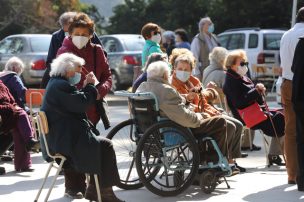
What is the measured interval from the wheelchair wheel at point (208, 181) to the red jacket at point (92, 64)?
1.27 meters

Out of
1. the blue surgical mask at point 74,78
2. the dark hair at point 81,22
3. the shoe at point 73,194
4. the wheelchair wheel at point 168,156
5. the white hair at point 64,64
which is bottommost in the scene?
the shoe at point 73,194

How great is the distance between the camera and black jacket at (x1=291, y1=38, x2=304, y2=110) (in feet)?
25.5

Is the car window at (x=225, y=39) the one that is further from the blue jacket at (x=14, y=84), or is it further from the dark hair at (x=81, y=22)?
the dark hair at (x=81, y=22)

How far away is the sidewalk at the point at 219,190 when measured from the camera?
25.5 feet

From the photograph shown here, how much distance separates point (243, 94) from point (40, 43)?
41.9 ft

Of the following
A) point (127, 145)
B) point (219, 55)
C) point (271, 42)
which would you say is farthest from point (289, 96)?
point (271, 42)

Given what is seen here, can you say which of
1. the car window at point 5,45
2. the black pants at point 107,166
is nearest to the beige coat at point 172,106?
the black pants at point 107,166

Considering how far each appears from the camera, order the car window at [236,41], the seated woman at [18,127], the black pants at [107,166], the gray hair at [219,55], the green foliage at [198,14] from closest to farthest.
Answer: the black pants at [107,166] → the seated woman at [18,127] → the gray hair at [219,55] → the car window at [236,41] → the green foliage at [198,14]

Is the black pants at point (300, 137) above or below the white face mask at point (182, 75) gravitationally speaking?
below

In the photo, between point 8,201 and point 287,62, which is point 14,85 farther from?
Result: point 287,62

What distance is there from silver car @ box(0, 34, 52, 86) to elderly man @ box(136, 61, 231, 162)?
12999 mm

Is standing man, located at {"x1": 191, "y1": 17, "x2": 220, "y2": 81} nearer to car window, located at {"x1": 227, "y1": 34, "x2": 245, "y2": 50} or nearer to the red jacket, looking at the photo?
the red jacket

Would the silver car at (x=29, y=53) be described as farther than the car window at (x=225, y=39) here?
No

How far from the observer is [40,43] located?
21453mm
